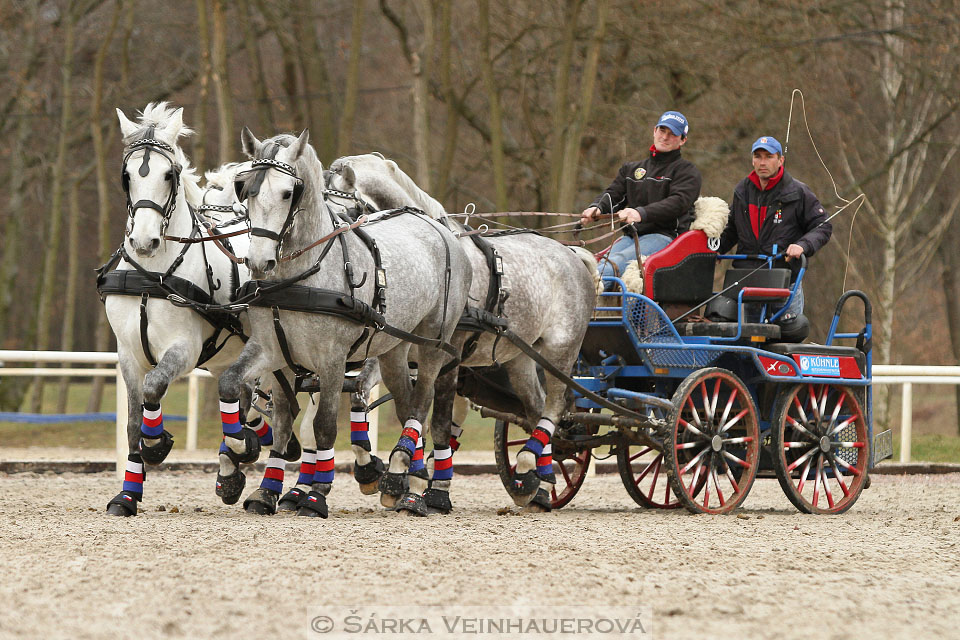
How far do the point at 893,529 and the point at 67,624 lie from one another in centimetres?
516

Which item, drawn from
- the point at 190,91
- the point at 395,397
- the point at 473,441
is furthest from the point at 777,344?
the point at 190,91

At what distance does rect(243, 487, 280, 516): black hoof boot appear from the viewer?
7625mm

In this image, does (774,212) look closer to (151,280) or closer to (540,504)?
(540,504)

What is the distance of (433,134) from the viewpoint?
2208cm

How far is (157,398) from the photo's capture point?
23.5 ft

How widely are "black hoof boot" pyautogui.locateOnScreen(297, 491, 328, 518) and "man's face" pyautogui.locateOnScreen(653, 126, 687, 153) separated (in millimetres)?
3519

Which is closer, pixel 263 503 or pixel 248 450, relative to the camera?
pixel 248 450

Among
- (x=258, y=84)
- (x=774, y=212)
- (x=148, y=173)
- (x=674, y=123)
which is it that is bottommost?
(x=148, y=173)

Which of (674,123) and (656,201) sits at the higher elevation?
(674,123)

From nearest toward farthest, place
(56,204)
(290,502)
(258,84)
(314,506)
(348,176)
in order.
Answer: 1. (314,506)
2. (290,502)
3. (348,176)
4. (258,84)
5. (56,204)

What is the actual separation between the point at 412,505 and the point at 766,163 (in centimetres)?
340

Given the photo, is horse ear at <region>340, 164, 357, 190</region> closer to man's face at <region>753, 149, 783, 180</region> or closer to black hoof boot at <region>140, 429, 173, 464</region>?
black hoof boot at <region>140, 429, 173, 464</region>

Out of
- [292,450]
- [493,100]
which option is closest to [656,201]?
[292,450]

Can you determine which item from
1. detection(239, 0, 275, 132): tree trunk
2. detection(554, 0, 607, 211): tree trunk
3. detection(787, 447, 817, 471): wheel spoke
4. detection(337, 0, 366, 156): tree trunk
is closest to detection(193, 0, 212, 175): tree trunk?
detection(337, 0, 366, 156): tree trunk
